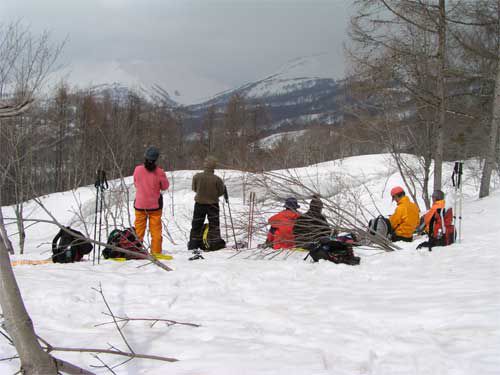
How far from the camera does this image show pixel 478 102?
13086 millimetres

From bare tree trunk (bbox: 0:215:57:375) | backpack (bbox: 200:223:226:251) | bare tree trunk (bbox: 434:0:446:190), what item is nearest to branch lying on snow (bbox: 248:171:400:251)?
backpack (bbox: 200:223:226:251)

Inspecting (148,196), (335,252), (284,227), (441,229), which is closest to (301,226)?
(284,227)

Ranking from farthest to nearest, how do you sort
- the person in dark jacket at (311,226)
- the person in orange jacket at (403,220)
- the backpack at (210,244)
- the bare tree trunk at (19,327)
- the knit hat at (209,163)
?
1. the backpack at (210,244)
2. the knit hat at (209,163)
3. the person in orange jacket at (403,220)
4. the person in dark jacket at (311,226)
5. the bare tree trunk at (19,327)

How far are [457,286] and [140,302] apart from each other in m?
2.83

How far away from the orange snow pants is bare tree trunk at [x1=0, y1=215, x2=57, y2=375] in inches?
198

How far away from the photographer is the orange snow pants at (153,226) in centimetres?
656

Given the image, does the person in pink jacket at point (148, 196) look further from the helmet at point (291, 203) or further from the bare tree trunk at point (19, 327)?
the bare tree trunk at point (19, 327)

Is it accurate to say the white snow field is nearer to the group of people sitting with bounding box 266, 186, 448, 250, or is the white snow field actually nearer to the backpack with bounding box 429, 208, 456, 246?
the backpack with bounding box 429, 208, 456, 246

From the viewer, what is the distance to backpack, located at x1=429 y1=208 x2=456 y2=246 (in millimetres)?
6027

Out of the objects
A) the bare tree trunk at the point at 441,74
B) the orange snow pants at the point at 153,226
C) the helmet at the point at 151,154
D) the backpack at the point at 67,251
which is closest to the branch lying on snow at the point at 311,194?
the helmet at the point at 151,154

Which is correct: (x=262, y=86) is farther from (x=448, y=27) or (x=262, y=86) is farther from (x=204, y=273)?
(x=204, y=273)

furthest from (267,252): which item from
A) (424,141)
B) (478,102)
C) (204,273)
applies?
(478,102)

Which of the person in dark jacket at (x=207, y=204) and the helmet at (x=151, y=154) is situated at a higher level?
the helmet at (x=151, y=154)

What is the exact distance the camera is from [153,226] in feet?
21.9
